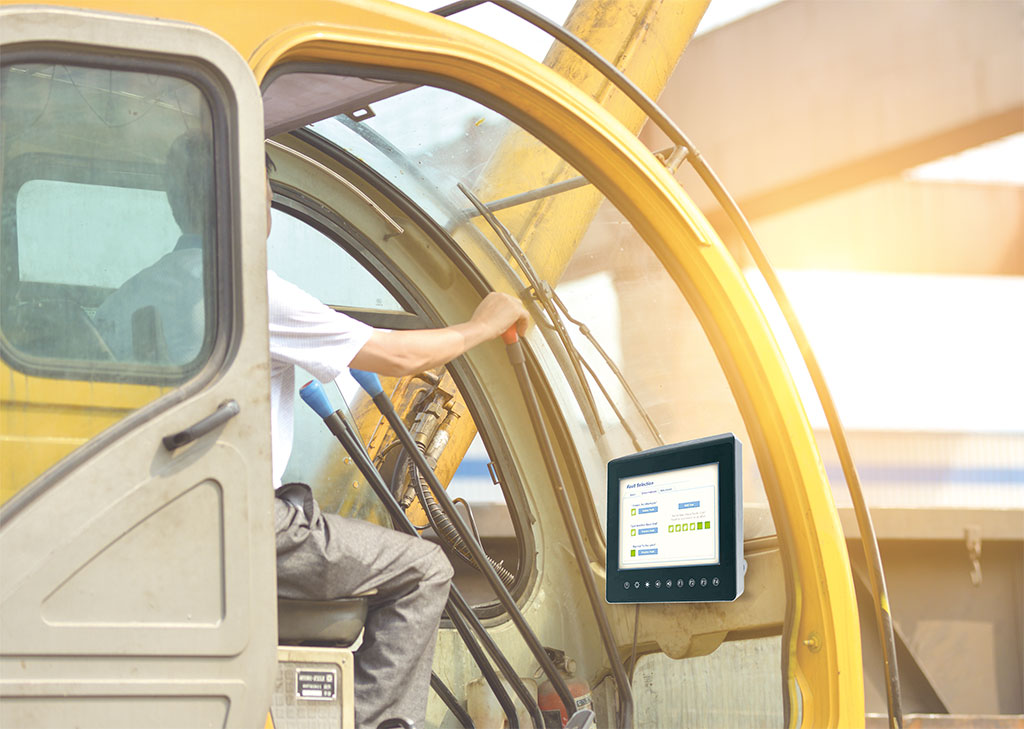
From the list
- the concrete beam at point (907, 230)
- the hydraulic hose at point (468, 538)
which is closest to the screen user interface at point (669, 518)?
the hydraulic hose at point (468, 538)

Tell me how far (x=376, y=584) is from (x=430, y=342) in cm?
55

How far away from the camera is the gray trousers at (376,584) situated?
210 centimetres

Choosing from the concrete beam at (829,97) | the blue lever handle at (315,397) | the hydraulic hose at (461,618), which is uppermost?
the concrete beam at (829,97)

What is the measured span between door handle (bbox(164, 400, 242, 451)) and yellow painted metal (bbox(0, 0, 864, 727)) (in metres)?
0.98

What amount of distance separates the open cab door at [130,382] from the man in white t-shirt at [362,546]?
310 millimetres

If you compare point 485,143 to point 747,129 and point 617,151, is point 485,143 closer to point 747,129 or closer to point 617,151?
point 617,151

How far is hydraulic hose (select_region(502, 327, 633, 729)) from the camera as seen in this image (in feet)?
9.84

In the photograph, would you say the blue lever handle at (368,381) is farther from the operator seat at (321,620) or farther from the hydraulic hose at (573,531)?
the operator seat at (321,620)

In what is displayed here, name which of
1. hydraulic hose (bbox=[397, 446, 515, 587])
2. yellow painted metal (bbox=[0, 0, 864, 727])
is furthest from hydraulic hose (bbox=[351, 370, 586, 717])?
yellow painted metal (bbox=[0, 0, 864, 727])

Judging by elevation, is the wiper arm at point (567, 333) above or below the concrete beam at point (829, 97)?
below

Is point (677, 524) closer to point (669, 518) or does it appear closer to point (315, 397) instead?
point (669, 518)

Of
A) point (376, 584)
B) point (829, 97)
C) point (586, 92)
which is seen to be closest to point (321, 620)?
point (376, 584)

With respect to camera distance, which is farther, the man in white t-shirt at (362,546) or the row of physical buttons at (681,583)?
the row of physical buttons at (681,583)

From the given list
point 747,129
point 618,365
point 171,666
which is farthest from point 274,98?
point 747,129
